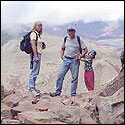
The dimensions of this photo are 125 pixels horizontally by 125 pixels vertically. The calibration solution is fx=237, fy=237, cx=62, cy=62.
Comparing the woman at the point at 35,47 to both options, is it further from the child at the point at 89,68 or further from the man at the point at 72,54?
the child at the point at 89,68

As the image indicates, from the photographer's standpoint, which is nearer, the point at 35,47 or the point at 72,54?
the point at 35,47

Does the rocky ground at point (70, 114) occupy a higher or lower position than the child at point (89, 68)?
lower

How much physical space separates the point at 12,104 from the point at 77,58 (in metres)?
3.00

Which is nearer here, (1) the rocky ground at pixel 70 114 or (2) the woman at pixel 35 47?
(1) the rocky ground at pixel 70 114

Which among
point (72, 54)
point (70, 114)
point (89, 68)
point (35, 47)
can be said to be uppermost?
point (35, 47)

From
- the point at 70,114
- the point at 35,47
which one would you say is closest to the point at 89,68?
the point at 35,47

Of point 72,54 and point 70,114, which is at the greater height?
point 72,54

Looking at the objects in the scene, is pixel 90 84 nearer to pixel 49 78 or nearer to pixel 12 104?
pixel 12 104

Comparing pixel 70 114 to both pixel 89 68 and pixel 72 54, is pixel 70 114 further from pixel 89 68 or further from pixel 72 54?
pixel 89 68

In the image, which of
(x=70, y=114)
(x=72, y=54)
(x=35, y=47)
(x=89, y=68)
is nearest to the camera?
(x=70, y=114)

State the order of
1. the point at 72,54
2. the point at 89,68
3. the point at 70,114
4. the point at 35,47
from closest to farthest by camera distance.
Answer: the point at 70,114
the point at 35,47
the point at 72,54
the point at 89,68

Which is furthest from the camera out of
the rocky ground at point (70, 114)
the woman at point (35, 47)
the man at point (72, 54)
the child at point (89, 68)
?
the child at point (89, 68)

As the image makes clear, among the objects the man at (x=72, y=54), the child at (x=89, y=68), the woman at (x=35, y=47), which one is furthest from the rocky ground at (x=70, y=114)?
the child at (x=89, y=68)

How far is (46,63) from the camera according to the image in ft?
446
